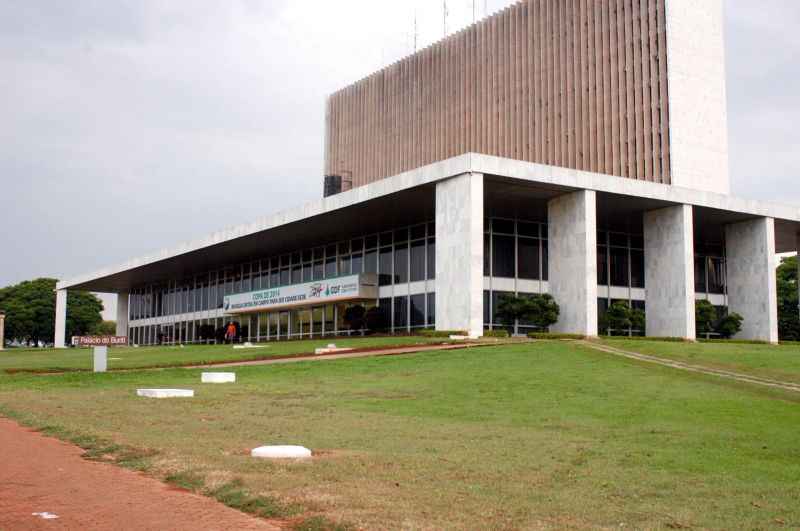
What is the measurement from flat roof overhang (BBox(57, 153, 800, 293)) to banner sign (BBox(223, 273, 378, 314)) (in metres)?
2.98

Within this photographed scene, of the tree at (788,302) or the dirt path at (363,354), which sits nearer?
the dirt path at (363,354)

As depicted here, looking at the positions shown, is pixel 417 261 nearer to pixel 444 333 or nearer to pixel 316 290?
pixel 316 290

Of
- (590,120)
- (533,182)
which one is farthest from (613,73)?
(533,182)

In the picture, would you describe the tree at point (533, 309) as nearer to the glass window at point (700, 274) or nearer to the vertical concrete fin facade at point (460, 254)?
the vertical concrete fin facade at point (460, 254)

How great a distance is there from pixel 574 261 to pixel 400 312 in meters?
12.3

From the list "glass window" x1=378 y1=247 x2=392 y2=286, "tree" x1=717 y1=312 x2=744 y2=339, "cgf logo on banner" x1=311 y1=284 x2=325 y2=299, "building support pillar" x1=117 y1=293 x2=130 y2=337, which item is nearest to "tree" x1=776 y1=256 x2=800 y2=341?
"tree" x1=717 y1=312 x2=744 y2=339

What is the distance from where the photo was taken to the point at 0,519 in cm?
749

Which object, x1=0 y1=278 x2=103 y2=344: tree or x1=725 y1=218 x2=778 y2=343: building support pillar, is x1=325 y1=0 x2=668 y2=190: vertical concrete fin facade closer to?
x1=725 y1=218 x2=778 y2=343: building support pillar

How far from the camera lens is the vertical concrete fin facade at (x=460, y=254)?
38406 mm

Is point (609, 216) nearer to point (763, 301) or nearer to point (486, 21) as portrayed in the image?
point (763, 301)

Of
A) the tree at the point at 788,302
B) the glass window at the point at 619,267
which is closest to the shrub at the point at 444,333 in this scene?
the glass window at the point at 619,267

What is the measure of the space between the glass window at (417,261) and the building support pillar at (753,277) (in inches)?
704

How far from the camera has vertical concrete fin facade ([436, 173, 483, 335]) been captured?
38.4 meters

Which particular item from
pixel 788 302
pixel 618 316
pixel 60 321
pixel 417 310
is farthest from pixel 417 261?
pixel 60 321
